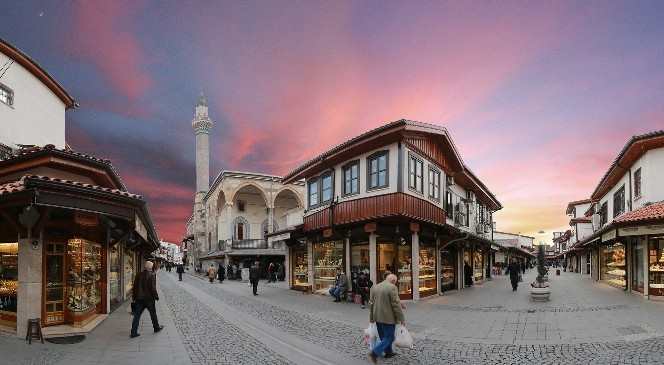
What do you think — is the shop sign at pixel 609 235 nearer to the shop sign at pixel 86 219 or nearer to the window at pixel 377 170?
the window at pixel 377 170

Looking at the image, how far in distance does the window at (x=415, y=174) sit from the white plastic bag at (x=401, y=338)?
10.2 m

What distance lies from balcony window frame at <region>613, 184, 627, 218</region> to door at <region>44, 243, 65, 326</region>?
25.4 metres

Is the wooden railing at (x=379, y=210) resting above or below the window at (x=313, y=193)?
below

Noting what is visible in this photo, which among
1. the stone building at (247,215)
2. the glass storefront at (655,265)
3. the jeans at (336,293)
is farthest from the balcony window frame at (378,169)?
the stone building at (247,215)

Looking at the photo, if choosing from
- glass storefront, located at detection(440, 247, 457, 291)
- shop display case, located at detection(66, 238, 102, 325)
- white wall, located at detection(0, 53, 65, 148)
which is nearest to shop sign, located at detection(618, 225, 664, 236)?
glass storefront, located at detection(440, 247, 457, 291)

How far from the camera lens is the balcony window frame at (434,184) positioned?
20.2 meters

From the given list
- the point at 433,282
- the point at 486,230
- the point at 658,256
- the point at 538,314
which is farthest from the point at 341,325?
the point at 486,230

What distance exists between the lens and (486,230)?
3484 centimetres

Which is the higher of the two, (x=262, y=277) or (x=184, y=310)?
(x=184, y=310)

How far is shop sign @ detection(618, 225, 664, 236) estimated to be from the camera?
1617 cm

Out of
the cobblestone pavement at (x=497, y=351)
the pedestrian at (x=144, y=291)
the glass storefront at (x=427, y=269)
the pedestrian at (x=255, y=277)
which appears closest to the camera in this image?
the cobblestone pavement at (x=497, y=351)

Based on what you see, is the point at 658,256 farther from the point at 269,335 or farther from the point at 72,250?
the point at 72,250

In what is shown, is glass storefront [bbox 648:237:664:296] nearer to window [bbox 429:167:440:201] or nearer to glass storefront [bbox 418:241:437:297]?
glass storefront [bbox 418:241:437:297]

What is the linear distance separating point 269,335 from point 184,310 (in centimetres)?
623
